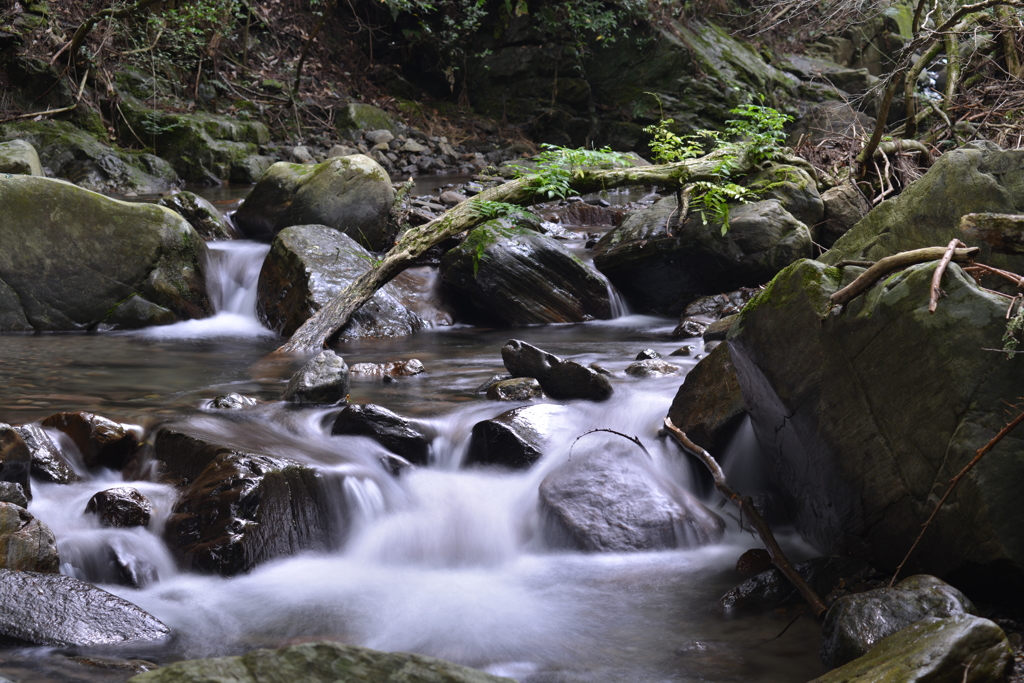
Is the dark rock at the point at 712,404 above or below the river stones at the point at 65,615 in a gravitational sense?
above

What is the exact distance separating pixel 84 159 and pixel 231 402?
8980 millimetres

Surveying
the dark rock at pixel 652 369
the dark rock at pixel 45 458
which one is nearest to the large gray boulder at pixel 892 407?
the dark rock at pixel 652 369

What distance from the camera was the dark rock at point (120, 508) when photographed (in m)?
3.61

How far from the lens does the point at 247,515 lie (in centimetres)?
355

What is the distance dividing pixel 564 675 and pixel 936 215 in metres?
3.72

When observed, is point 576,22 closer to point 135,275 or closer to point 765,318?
point 135,275

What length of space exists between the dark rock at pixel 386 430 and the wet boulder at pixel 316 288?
284cm

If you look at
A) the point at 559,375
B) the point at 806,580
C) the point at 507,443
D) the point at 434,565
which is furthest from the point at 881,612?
the point at 559,375

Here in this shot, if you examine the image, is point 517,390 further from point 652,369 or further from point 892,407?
point 892,407

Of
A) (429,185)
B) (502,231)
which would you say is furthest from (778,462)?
(429,185)

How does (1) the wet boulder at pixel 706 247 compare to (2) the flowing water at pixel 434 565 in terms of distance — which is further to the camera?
(1) the wet boulder at pixel 706 247

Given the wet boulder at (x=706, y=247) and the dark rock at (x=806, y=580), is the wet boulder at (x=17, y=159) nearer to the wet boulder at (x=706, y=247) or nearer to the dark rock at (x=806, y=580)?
the wet boulder at (x=706, y=247)

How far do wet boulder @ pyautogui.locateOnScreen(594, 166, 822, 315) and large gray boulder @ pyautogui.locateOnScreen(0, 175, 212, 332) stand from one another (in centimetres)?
450

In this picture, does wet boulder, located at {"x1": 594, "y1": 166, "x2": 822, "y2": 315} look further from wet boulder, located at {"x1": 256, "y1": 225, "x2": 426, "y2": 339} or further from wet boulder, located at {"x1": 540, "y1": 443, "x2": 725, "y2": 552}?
wet boulder, located at {"x1": 540, "y1": 443, "x2": 725, "y2": 552}
